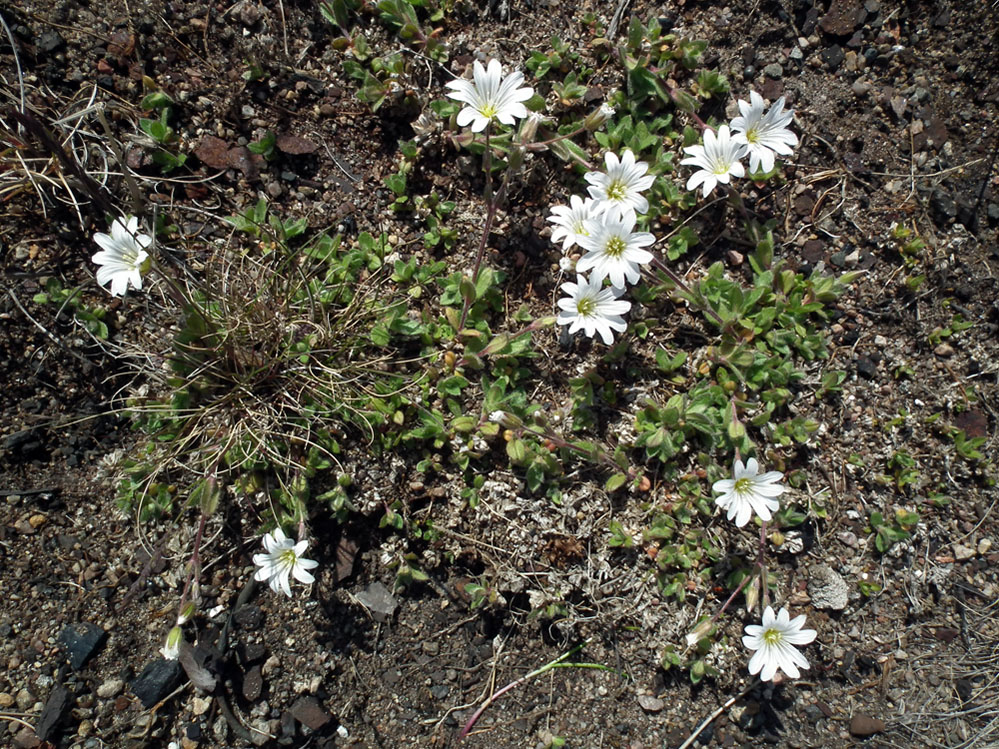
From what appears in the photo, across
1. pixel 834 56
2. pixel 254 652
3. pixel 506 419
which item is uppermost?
pixel 834 56

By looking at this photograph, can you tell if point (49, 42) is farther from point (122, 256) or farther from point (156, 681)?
point (156, 681)

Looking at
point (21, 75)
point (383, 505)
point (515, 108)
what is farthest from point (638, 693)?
point (21, 75)

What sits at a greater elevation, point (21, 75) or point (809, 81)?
point (809, 81)

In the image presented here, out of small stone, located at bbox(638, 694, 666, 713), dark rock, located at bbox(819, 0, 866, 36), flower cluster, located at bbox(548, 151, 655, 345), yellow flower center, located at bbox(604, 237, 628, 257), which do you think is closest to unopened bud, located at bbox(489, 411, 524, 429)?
flower cluster, located at bbox(548, 151, 655, 345)

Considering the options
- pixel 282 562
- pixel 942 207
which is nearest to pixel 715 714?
pixel 282 562

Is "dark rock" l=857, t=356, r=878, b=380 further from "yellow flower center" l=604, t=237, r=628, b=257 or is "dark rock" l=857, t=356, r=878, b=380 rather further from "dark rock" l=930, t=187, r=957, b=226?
"yellow flower center" l=604, t=237, r=628, b=257

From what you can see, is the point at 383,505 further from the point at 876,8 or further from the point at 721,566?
the point at 876,8
